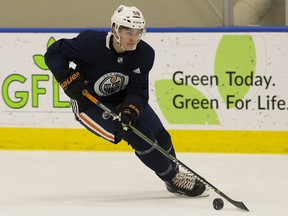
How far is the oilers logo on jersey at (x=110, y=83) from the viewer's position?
4324 millimetres

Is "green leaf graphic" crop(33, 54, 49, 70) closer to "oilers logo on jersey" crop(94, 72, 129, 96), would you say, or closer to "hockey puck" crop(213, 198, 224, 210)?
"oilers logo on jersey" crop(94, 72, 129, 96)

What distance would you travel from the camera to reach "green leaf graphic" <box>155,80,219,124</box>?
20.3 ft

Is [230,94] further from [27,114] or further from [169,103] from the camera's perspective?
[27,114]

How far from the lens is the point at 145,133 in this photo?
14.1 ft

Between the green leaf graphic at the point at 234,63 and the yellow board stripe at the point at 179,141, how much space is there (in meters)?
0.25

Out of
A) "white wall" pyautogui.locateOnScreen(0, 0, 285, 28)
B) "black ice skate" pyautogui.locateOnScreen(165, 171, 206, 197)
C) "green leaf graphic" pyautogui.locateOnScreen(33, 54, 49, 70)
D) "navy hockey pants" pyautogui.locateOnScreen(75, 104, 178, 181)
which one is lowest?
"black ice skate" pyautogui.locateOnScreen(165, 171, 206, 197)

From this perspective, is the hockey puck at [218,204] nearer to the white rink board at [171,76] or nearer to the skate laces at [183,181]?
the skate laces at [183,181]

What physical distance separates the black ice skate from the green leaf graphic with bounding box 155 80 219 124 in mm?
1740

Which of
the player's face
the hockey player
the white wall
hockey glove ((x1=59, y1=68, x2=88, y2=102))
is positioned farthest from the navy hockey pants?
the white wall

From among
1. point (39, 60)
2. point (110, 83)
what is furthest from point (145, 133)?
point (39, 60)

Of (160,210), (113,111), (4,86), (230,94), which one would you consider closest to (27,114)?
(4,86)

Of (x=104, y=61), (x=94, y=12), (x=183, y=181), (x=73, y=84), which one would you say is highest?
(x=94, y=12)

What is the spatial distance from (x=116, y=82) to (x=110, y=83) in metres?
0.03

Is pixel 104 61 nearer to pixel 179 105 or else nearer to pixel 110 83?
pixel 110 83
